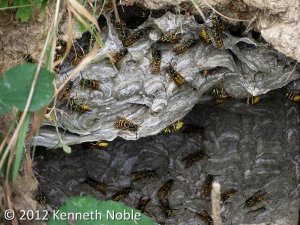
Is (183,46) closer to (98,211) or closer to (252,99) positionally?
(252,99)

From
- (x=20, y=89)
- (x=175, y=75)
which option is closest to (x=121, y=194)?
(x=175, y=75)

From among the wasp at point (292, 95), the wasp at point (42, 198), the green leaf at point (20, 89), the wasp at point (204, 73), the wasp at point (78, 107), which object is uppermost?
the green leaf at point (20, 89)

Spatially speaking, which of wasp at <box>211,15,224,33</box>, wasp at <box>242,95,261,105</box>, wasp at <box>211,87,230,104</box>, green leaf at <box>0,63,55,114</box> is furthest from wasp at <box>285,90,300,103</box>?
green leaf at <box>0,63,55,114</box>

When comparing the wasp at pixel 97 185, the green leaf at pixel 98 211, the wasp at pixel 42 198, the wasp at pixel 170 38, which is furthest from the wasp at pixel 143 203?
the green leaf at pixel 98 211

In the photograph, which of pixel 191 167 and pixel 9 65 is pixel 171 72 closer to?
pixel 9 65

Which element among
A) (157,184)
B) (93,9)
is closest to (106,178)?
(157,184)

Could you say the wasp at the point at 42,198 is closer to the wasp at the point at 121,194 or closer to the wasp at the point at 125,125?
the wasp at the point at 121,194
